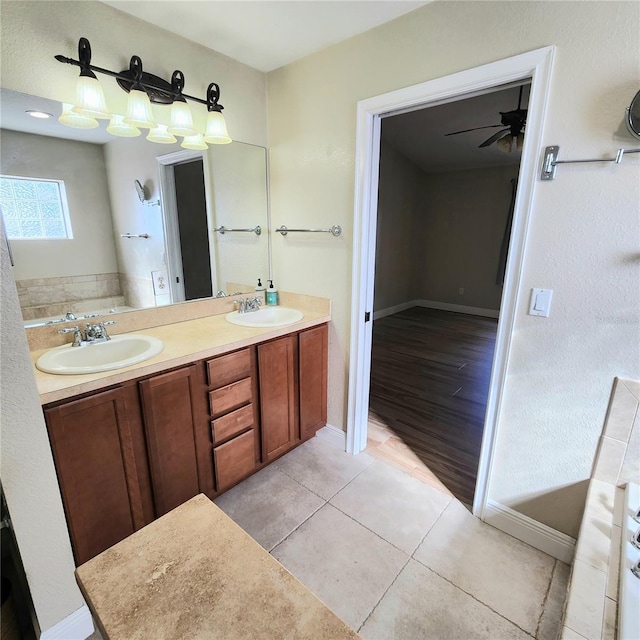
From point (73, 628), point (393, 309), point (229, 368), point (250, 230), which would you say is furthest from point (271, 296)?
point (393, 309)

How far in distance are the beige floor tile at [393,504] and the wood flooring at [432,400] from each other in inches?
4.9

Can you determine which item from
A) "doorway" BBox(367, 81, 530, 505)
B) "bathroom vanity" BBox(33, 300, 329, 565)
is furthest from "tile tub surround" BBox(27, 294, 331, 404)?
"doorway" BBox(367, 81, 530, 505)

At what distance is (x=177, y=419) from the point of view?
1.56m

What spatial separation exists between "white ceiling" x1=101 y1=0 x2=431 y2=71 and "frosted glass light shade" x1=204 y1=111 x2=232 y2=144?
Answer: 0.36 metres

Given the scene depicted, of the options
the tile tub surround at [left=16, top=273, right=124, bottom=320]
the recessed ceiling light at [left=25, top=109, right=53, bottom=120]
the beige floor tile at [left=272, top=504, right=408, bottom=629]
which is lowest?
the beige floor tile at [left=272, top=504, right=408, bottom=629]

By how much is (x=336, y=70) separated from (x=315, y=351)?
5.34 ft

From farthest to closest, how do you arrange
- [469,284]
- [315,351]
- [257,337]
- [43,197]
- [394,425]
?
1. [469,284]
2. [394,425]
3. [315,351]
4. [257,337]
5. [43,197]

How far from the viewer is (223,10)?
1.60 m

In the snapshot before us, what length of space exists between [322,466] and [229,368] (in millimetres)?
956

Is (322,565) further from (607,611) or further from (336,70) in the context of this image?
(336,70)

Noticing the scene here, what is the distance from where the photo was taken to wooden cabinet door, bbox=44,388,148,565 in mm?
1227

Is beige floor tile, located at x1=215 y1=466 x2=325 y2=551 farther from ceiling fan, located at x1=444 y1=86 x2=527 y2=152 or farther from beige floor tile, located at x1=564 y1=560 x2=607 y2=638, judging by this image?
ceiling fan, located at x1=444 y1=86 x2=527 y2=152

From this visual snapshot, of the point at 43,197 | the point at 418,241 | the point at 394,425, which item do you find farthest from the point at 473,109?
the point at 43,197

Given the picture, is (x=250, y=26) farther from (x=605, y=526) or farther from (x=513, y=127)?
(x=605, y=526)
